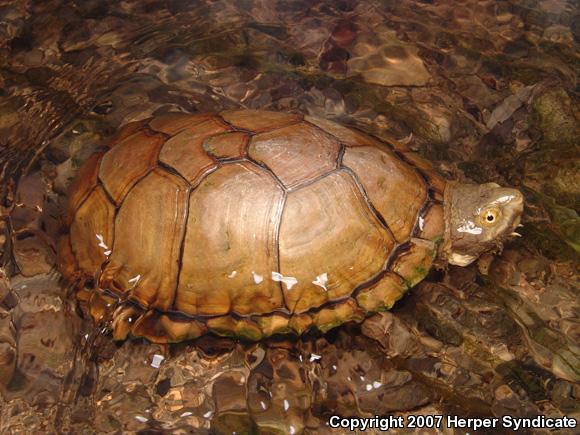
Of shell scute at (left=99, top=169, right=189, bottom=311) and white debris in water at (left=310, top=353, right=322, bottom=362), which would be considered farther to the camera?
white debris in water at (left=310, top=353, right=322, bottom=362)

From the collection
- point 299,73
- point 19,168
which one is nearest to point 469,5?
point 299,73

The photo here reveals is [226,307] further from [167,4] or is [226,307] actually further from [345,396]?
[167,4]

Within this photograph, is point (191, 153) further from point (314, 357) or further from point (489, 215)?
point (489, 215)

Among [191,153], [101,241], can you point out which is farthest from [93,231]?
[191,153]

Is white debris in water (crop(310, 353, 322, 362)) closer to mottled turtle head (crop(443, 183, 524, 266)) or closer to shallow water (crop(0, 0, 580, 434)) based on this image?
shallow water (crop(0, 0, 580, 434))

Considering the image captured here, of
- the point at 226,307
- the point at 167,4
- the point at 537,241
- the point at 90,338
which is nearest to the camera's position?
the point at 226,307

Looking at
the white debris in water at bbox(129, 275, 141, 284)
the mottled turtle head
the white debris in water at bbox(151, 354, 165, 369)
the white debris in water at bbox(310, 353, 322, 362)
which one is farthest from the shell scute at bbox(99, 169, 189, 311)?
the mottled turtle head
